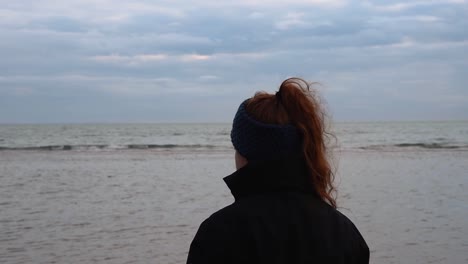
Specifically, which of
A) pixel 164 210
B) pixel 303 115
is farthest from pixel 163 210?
pixel 303 115

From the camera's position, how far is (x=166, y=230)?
9930 millimetres

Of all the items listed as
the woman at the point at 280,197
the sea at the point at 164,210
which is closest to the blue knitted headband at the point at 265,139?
the woman at the point at 280,197

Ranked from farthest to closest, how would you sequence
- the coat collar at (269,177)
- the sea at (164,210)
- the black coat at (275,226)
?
the sea at (164,210) → the coat collar at (269,177) → the black coat at (275,226)

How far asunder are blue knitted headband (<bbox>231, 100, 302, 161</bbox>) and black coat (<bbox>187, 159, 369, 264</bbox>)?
3 centimetres

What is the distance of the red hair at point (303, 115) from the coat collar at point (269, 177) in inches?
2.1

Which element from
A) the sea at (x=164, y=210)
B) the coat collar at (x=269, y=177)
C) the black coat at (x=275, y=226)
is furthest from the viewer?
the sea at (x=164, y=210)

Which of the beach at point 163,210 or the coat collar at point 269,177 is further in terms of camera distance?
the beach at point 163,210

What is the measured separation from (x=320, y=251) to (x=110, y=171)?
19400 millimetres

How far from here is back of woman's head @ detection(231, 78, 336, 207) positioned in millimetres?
1697

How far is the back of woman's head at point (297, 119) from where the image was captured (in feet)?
5.57

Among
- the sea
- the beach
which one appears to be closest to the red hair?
the sea

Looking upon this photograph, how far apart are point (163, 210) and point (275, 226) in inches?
415

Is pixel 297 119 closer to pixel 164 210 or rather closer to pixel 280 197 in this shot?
pixel 280 197

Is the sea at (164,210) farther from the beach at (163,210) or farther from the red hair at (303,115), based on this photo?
the red hair at (303,115)
